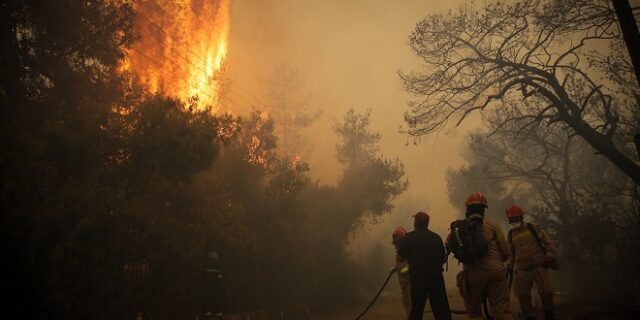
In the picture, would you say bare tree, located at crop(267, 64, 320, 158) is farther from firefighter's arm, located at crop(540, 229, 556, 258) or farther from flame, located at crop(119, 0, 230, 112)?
firefighter's arm, located at crop(540, 229, 556, 258)

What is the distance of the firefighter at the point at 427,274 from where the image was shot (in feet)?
21.7

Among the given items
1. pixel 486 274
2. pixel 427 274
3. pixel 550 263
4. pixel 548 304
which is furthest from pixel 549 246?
pixel 486 274

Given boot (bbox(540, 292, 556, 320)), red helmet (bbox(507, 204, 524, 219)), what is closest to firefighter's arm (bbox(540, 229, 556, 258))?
red helmet (bbox(507, 204, 524, 219))

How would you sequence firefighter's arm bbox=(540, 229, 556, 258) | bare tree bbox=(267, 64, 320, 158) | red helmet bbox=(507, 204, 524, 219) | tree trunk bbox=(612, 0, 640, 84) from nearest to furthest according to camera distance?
tree trunk bbox=(612, 0, 640, 84) → firefighter's arm bbox=(540, 229, 556, 258) → red helmet bbox=(507, 204, 524, 219) → bare tree bbox=(267, 64, 320, 158)

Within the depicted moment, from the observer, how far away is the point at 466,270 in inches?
224

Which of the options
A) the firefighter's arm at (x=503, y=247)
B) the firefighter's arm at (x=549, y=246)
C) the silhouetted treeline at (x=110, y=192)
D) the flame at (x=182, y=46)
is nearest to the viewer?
the firefighter's arm at (x=503, y=247)

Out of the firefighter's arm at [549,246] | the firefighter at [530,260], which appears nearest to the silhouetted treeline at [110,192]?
the firefighter at [530,260]

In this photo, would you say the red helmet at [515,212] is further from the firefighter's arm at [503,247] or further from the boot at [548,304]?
the firefighter's arm at [503,247]

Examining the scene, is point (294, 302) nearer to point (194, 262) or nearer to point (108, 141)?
point (194, 262)

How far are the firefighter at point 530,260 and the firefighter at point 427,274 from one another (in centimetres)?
167

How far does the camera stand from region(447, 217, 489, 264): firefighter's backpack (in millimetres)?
5504

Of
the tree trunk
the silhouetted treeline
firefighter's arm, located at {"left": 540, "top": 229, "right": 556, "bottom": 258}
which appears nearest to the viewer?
the tree trunk

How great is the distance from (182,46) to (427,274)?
28.9 metres

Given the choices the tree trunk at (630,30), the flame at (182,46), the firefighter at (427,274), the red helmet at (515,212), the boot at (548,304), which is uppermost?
the flame at (182,46)
